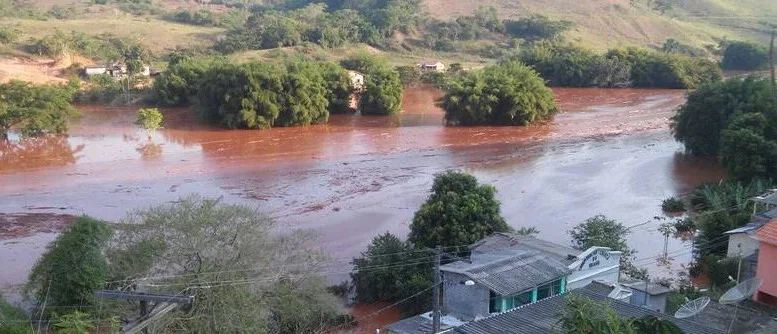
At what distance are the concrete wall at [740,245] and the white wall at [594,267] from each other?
2.93 metres

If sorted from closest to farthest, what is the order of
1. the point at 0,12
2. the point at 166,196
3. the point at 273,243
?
the point at 273,243, the point at 166,196, the point at 0,12

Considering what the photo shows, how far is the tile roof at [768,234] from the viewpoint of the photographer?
12.6 m

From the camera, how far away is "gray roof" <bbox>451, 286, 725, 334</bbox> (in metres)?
9.84

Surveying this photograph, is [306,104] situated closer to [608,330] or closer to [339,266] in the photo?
[339,266]

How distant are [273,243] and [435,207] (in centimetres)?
451

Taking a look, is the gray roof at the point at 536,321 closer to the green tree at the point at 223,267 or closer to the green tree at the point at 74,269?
the green tree at the point at 223,267

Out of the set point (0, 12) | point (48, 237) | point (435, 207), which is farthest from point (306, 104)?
point (0, 12)

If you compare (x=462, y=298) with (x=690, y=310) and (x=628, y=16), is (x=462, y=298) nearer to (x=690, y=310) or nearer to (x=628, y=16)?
(x=690, y=310)

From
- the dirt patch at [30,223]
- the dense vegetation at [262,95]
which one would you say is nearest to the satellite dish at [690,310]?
the dirt patch at [30,223]

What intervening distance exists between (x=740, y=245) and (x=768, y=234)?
3679 mm

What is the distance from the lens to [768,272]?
1282 centimetres

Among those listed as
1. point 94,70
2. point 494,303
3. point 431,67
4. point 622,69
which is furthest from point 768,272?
point 94,70

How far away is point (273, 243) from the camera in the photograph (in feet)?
44.7

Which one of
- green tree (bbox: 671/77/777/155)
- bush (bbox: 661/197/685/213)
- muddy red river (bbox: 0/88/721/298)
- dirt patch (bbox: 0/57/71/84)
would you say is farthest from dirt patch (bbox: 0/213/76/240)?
dirt patch (bbox: 0/57/71/84)
